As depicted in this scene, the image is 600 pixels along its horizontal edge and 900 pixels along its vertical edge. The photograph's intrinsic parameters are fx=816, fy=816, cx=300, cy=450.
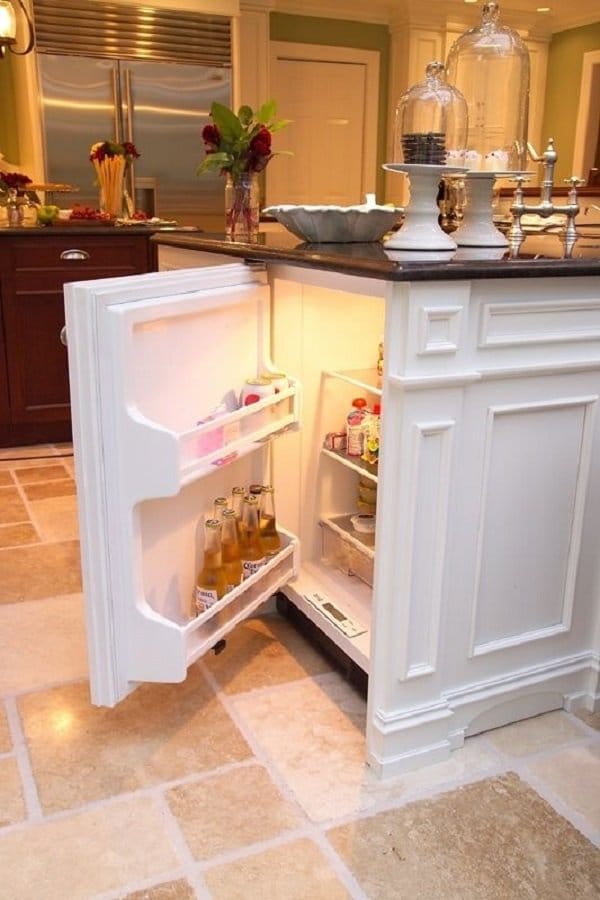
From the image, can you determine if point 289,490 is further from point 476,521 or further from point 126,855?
point 126,855

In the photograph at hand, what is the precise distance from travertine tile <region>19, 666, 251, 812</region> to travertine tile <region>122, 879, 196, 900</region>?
26 centimetres

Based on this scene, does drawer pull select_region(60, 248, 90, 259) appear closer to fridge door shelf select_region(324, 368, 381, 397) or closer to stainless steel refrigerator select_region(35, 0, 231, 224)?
stainless steel refrigerator select_region(35, 0, 231, 224)

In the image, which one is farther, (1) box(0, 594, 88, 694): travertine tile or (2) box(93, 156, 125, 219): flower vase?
(2) box(93, 156, 125, 219): flower vase

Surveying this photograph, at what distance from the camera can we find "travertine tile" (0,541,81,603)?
2402mm

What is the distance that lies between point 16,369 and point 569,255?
8.80 feet

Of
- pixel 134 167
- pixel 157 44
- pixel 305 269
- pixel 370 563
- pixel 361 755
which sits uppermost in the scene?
pixel 157 44

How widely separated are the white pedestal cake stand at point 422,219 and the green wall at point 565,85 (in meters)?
5.90

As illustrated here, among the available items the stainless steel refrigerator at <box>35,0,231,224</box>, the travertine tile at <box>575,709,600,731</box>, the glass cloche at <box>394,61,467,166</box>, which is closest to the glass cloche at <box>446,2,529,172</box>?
the glass cloche at <box>394,61,467,166</box>

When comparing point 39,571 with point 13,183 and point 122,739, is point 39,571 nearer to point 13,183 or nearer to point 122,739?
point 122,739

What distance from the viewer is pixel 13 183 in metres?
3.78

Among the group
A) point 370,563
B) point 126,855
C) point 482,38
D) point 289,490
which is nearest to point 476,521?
point 370,563

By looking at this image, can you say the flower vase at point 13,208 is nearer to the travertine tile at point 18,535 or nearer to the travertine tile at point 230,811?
the travertine tile at point 18,535

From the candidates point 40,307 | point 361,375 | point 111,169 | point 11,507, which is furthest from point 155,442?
point 111,169

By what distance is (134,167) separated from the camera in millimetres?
4785
